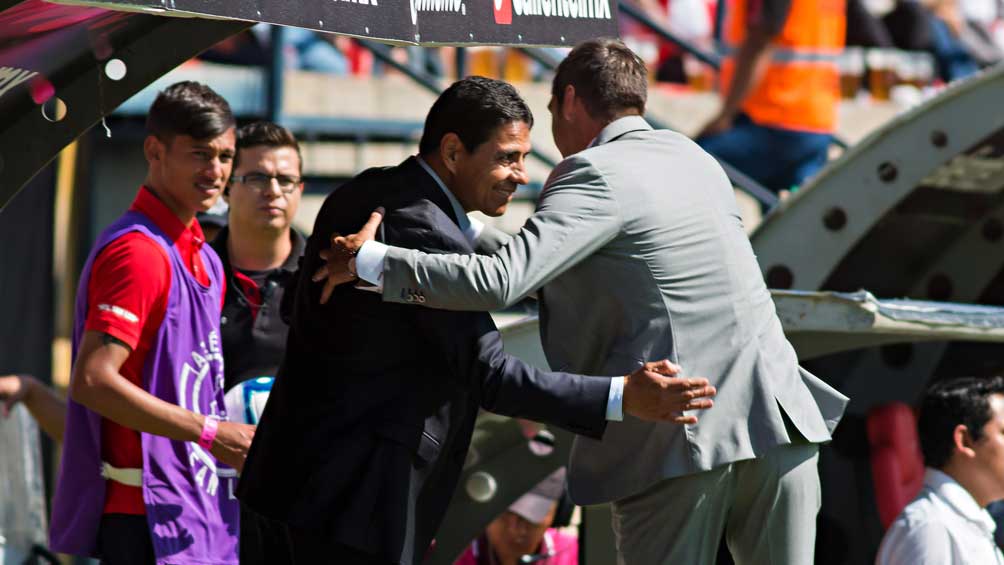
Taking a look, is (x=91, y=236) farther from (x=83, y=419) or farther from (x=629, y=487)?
(x=629, y=487)

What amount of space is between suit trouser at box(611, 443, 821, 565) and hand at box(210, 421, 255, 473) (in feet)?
3.10

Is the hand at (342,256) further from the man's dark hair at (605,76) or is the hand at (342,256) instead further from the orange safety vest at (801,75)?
the orange safety vest at (801,75)

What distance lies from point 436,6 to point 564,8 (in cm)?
60

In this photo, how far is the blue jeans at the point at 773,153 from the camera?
8.27 metres

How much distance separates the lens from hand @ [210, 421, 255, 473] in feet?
13.5

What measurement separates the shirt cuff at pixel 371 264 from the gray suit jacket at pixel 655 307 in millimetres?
309

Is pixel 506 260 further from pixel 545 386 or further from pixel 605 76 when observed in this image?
pixel 605 76

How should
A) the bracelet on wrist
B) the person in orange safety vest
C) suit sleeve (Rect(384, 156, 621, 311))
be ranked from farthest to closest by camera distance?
the person in orange safety vest < the bracelet on wrist < suit sleeve (Rect(384, 156, 621, 311))

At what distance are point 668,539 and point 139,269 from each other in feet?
4.90

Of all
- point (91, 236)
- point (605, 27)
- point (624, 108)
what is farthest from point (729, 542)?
point (91, 236)

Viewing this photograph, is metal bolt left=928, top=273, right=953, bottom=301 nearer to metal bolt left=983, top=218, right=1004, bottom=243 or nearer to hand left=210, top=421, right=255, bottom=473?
metal bolt left=983, top=218, right=1004, bottom=243

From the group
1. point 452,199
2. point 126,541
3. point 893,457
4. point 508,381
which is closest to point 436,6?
point 452,199

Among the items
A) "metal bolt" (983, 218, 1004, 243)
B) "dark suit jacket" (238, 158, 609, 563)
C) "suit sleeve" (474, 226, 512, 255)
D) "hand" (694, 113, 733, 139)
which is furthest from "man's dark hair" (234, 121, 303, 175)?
"hand" (694, 113, 733, 139)

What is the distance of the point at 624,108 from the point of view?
401cm
